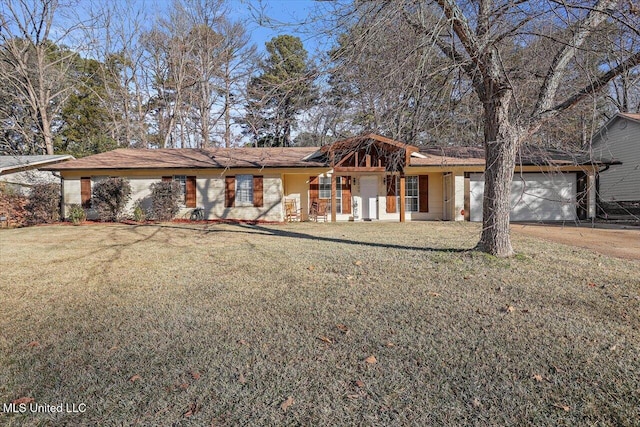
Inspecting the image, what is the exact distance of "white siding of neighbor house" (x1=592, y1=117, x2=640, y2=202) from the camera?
16.2 m

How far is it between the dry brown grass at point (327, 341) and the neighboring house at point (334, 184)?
8.70m

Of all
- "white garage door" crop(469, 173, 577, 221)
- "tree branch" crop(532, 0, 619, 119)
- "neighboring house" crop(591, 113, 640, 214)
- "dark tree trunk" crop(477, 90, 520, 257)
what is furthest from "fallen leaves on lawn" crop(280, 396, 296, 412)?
"neighboring house" crop(591, 113, 640, 214)

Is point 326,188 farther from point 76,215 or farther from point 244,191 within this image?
point 76,215

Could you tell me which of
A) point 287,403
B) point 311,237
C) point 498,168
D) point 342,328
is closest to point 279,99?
point 342,328

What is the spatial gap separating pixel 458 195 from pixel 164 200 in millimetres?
12948

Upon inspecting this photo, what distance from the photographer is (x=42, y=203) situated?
44.4ft

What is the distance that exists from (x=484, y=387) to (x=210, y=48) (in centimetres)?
1722

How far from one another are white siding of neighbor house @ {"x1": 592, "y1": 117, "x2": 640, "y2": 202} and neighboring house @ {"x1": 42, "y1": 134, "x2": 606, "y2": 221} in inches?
126

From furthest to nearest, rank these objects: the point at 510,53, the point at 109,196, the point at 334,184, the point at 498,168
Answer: the point at 334,184
the point at 109,196
the point at 498,168
the point at 510,53

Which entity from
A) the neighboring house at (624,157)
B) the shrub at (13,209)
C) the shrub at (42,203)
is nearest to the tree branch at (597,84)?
the neighboring house at (624,157)

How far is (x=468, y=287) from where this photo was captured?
196 inches

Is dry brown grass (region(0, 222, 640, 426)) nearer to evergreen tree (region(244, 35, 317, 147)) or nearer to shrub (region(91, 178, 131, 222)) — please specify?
evergreen tree (region(244, 35, 317, 147))

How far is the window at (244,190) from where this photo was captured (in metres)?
15.3

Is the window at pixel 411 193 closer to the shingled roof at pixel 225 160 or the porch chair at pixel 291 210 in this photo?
the shingled roof at pixel 225 160
